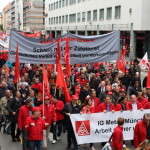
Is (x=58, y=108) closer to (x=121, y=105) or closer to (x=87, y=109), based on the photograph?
(x=87, y=109)

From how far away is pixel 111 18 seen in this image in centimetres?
4047

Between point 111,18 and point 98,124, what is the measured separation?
111ft

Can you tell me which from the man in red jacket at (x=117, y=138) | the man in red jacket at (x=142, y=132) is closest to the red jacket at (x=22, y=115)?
the man in red jacket at (x=117, y=138)

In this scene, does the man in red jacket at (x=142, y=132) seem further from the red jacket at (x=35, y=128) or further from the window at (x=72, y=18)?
the window at (x=72, y=18)

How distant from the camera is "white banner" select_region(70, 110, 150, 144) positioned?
26.2 ft

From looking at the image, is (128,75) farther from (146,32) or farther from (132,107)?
(146,32)

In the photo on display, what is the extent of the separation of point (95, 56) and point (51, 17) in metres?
57.3

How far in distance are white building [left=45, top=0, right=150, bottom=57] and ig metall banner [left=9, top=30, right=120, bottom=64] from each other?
76.3 ft

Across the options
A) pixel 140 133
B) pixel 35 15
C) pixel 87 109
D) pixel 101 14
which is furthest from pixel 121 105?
pixel 35 15

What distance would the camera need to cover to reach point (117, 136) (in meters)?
6.34

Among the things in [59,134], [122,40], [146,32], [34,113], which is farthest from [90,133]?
[122,40]

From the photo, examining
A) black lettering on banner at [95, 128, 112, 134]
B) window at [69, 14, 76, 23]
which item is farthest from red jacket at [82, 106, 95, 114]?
window at [69, 14, 76, 23]

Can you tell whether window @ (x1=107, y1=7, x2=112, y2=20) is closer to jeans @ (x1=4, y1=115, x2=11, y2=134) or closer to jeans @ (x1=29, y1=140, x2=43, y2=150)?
jeans @ (x1=4, y1=115, x2=11, y2=134)

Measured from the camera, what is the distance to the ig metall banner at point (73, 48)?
10.1 meters
